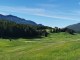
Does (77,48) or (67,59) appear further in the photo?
(77,48)

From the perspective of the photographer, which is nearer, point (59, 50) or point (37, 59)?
point (37, 59)

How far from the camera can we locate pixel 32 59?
4075cm

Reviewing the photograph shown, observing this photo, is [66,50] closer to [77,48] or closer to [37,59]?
[77,48]

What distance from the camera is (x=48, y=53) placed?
46.8 meters

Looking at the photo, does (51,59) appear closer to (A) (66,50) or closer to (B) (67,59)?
(B) (67,59)

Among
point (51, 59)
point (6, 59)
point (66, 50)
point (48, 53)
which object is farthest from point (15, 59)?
point (66, 50)

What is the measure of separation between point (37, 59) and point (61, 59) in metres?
3.63

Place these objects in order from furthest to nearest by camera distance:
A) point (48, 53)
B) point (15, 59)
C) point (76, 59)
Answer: point (48, 53)
point (15, 59)
point (76, 59)

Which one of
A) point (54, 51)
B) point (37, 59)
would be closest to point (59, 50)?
point (54, 51)

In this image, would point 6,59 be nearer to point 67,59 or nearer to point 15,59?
point 15,59

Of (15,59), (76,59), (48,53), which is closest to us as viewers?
(76,59)

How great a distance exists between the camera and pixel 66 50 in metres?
48.3

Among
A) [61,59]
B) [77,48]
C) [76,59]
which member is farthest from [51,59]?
[77,48]

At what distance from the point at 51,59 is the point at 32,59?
291 centimetres
